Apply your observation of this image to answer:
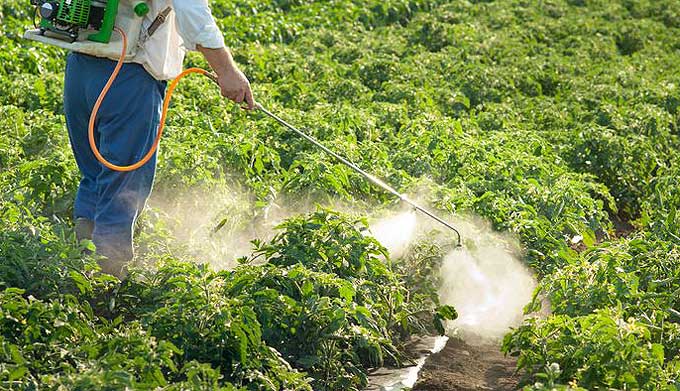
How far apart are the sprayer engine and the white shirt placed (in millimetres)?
114

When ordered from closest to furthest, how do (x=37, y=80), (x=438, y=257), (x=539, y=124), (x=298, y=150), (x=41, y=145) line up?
(x=438, y=257) < (x=41, y=145) < (x=298, y=150) < (x=37, y=80) < (x=539, y=124)

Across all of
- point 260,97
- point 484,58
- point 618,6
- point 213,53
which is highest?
point 213,53

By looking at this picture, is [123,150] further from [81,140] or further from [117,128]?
[81,140]

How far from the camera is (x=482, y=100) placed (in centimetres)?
839

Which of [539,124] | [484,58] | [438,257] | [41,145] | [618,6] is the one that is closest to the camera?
[438,257]

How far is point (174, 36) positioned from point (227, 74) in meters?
0.31

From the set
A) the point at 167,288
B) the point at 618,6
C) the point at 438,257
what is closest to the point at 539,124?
the point at 438,257

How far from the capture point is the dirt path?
4316mm

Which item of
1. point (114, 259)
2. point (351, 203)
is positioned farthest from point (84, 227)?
point (351, 203)

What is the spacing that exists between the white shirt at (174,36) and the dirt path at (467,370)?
1569 millimetres

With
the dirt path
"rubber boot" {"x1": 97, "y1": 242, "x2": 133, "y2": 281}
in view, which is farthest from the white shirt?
the dirt path

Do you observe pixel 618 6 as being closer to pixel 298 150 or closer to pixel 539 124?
pixel 539 124

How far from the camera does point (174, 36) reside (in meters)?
4.61

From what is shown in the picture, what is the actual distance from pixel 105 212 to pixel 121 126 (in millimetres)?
370
